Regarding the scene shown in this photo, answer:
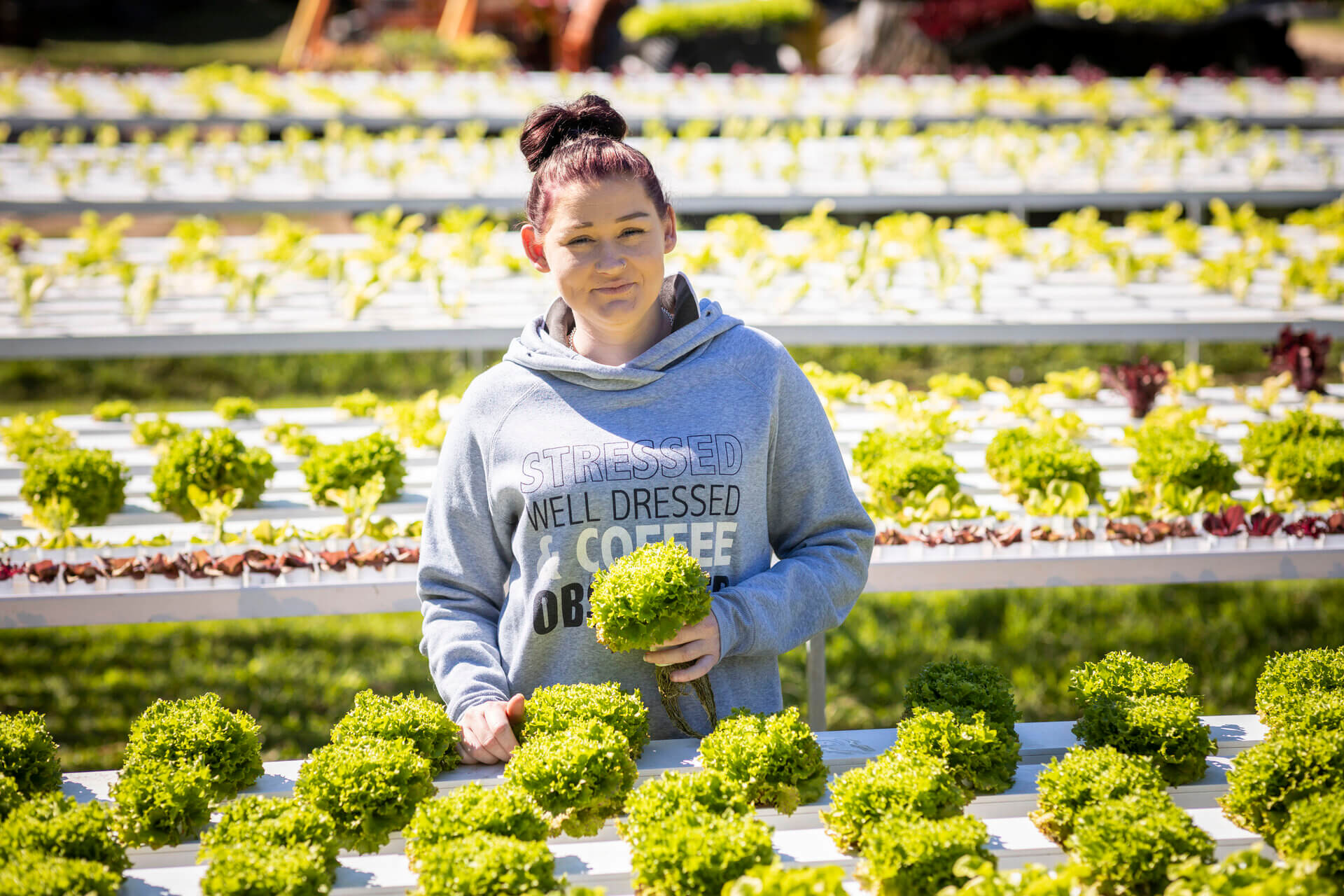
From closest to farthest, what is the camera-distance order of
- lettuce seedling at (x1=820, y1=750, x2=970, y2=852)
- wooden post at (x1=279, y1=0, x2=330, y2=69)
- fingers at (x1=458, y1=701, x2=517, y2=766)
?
1. lettuce seedling at (x1=820, y1=750, x2=970, y2=852)
2. fingers at (x1=458, y1=701, x2=517, y2=766)
3. wooden post at (x1=279, y1=0, x2=330, y2=69)

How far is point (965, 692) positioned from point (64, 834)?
4.53ft

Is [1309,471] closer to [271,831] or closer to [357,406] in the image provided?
[271,831]

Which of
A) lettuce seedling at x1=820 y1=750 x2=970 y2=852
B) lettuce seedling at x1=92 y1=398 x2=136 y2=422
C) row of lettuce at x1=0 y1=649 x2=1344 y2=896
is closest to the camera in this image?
row of lettuce at x1=0 y1=649 x2=1344 y2=896

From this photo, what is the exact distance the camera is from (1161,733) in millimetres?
1808

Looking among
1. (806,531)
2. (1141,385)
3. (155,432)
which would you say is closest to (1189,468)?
(1141,385)

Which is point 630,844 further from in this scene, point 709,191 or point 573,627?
point 709,191

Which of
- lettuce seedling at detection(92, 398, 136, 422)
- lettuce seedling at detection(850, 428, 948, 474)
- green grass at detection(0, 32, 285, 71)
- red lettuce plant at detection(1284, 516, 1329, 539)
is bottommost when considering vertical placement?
red lettuce plant at detection(1284, 516, 1329, 539)

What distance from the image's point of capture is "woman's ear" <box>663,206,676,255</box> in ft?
6.38

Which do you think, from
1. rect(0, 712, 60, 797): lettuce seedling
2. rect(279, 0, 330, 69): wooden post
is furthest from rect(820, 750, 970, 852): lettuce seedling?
rect(279, 0, 330, 69): wooden post

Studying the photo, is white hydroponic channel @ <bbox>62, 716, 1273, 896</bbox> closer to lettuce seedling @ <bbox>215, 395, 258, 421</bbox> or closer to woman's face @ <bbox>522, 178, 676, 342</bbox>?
woman's face @ <bbox>522, 178, 676, 342</bbox>

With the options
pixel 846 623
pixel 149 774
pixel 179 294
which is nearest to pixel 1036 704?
pixel 846 623

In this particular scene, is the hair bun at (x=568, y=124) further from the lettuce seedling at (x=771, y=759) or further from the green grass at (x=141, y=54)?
the green grass at (x=141, y=54)

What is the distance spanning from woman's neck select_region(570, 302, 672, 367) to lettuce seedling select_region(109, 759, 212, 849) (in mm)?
928

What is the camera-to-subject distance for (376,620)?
5453 millimetres
